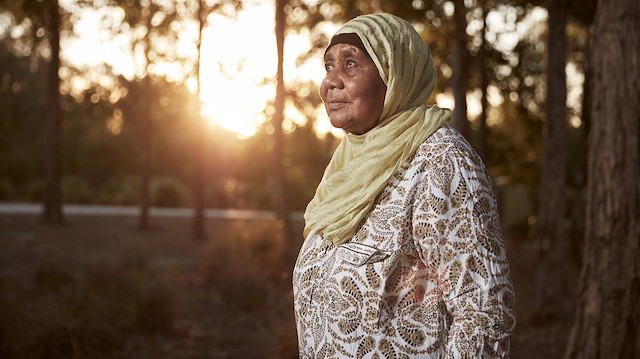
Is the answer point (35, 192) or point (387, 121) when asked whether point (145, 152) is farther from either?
point (387, 121)

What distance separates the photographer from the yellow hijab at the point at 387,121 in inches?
66.0

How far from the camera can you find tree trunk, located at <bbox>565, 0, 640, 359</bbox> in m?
3.87

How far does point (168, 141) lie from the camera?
3316 centimetres

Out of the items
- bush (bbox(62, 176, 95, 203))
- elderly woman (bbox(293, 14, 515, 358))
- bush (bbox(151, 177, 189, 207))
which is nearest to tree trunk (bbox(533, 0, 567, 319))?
elderly woman (bbox(293, 14, 515, 358))

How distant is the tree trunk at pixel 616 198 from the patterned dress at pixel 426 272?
277 cm

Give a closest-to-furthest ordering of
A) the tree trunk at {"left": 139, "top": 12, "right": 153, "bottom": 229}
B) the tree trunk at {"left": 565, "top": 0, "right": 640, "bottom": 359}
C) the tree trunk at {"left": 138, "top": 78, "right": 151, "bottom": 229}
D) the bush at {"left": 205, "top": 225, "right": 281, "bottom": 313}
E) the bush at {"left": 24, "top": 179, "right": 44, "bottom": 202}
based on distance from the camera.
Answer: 1. the tree trunk at {"left": 565, "top": 0, "right": 640, "bottom": 359}
2. the bush at {"left": 205, "top": 225, "right": 281, "bottom": 313}
3. the tree trunk at {"left": 139, "top": 12, "right": 153, "bottom": 229}
4. the tree trunk at {"left": 138, "top": 78, "right": 151, "bottom": 229}
5. the bush at {"left": 24, "top": 179, "right": 44, "bottom": 202}

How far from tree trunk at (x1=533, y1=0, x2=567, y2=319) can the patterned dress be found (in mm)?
7831

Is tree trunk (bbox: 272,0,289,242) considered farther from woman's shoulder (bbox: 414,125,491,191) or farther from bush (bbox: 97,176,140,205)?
bush (bbox: 97,176,140,205)

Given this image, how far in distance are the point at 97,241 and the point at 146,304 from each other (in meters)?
6.65

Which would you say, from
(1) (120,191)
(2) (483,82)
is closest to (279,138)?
(2) (483,82)

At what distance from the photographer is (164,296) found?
8.08 metres

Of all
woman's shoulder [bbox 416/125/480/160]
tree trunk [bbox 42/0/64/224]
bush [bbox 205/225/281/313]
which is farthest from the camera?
tree trunk [bbox 42/0/64/224]

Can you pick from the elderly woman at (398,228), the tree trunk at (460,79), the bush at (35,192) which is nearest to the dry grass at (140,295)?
the elderly woman at (398,228)

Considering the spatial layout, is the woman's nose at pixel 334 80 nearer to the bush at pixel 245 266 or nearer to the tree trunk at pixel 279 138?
the bush at pixel 245 266
